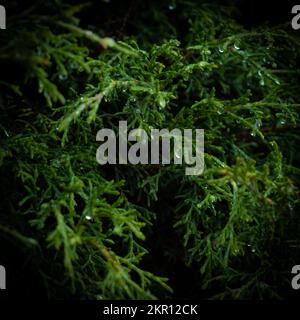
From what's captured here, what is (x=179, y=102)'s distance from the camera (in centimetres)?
342

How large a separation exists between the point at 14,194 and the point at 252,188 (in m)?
1.47

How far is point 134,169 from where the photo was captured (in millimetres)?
2785

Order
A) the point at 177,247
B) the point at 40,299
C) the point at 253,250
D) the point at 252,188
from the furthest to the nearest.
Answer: the point at 177,247, the point at 253,250, the point at 40,299, the point at 252,188

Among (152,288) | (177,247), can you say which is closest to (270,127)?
(177,247)

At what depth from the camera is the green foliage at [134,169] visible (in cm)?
201

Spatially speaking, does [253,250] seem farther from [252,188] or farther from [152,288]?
[152,288]

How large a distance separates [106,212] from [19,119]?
1.02 m

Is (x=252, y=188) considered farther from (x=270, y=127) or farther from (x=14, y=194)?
(x=14, y=194)

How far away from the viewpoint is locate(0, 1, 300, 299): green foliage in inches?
79.3

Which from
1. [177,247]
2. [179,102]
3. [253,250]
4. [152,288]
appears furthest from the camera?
[179,102]

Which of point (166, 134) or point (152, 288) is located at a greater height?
point (166, 134)

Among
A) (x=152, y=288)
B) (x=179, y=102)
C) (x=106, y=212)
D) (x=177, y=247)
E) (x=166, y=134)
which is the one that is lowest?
(x=152, y=288)
